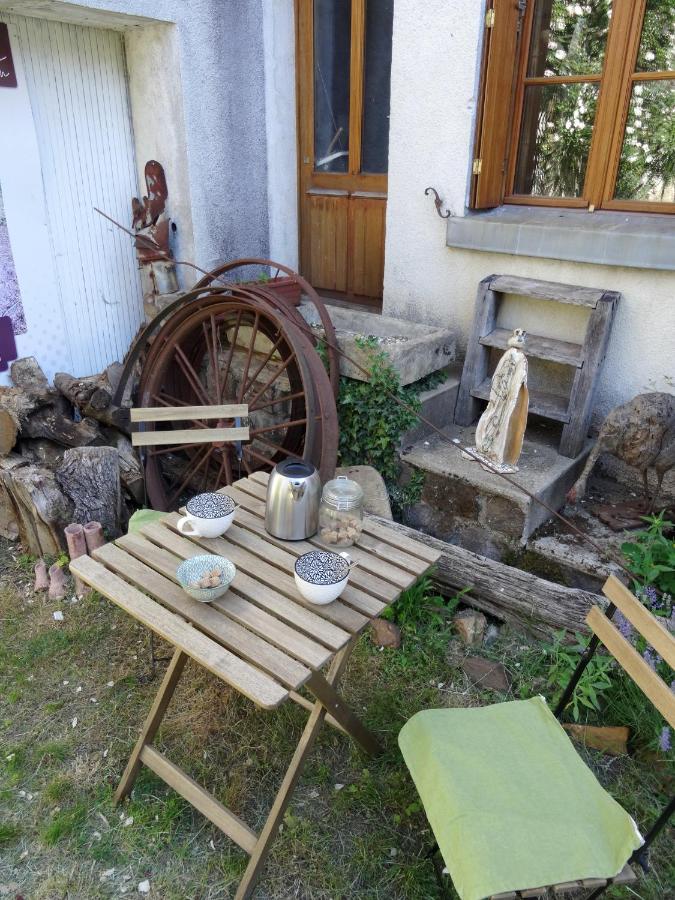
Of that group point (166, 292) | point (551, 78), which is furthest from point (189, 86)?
point (551, 78)

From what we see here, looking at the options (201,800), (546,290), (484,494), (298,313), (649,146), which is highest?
(649,146)

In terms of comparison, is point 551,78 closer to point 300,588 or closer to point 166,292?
point 166,292

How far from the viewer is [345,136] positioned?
193 inches

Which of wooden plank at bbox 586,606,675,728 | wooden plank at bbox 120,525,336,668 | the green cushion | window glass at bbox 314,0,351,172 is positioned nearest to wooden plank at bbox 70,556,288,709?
wooden plank at bbox 120,525,336,668

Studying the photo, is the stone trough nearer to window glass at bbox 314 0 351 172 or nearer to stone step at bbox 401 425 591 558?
stone step at bbox 401 425 591 558

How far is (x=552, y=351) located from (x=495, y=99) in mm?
1588

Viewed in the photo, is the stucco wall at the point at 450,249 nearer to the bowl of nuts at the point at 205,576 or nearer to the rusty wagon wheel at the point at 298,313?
the rusty wagon wheel at the point at 298,313

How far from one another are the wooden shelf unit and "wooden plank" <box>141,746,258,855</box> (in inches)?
106

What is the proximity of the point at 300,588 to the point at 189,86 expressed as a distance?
3860 millimetres

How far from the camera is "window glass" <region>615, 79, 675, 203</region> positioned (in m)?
3.63

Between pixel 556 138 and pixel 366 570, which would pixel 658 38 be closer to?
pixel 556 138

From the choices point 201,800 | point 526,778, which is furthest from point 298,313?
point 526,778

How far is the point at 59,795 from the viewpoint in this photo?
241 cm

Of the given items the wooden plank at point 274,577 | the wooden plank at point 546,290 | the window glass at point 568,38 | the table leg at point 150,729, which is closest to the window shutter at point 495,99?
the window glass at point 568,38
